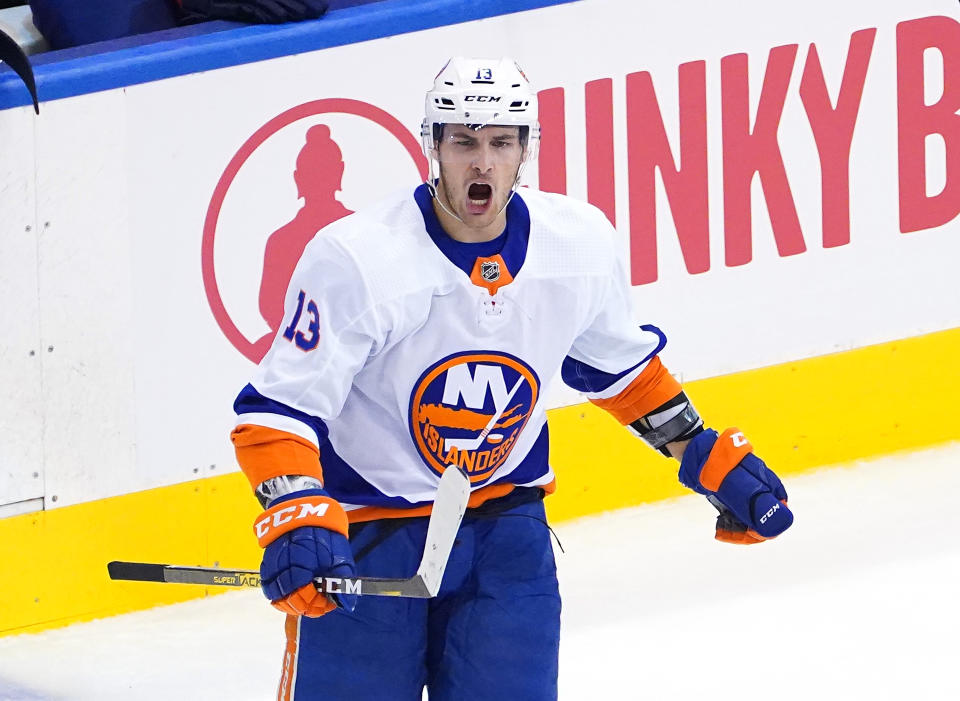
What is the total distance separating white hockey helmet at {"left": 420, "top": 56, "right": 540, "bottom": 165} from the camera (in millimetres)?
2762

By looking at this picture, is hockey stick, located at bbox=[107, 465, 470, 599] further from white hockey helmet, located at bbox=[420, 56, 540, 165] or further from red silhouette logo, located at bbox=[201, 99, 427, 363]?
red silhouette logo, located at bbox=[201, 99, 427, 363]

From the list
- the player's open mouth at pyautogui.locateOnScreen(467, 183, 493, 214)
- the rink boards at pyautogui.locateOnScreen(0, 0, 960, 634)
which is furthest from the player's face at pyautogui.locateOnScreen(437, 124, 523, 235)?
the rink boards at pyautogui.locateOnScreen(0, 0, 960, 634)

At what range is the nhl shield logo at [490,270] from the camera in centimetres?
278

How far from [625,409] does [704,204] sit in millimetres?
1822

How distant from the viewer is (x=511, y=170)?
2.79 m

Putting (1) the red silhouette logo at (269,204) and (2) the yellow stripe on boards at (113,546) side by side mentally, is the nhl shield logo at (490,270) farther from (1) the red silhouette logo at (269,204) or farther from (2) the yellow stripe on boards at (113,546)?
(2) the yellow stripe on boards at (113,546)

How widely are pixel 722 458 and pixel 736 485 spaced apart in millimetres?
47

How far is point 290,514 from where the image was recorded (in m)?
2.66

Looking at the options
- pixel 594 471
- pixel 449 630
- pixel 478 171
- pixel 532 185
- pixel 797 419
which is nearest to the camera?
pixel 478 171

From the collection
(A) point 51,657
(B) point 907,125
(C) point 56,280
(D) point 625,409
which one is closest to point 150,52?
Result: (C) point 56,280

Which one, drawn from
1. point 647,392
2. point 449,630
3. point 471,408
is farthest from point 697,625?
point 471,408

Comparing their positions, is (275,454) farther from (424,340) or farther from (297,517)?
(424,340)

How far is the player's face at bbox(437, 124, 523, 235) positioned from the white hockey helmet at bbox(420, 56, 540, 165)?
0.02 metres

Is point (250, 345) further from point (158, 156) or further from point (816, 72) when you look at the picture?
point (816, 72)
